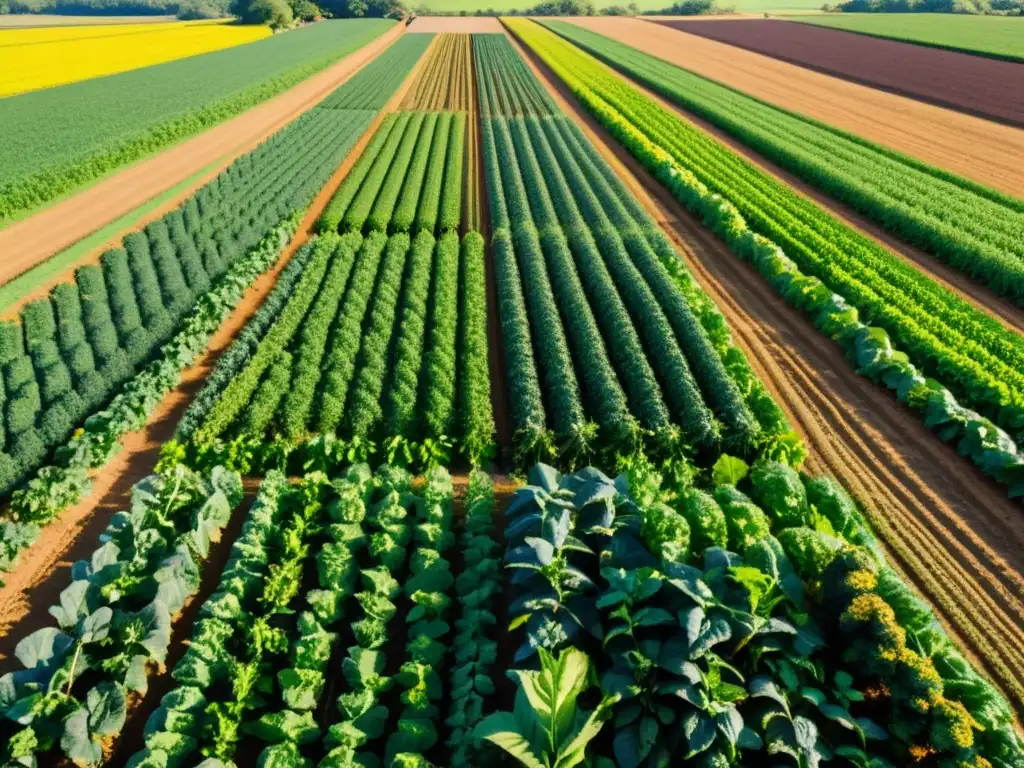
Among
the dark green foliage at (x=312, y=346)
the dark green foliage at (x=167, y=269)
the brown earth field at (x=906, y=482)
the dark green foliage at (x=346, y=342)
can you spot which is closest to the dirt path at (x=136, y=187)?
the dark green foliage at (x=167, y=269)

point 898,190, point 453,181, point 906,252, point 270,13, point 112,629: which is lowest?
point 112,629

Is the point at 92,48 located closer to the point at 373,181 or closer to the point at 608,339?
the point at 373,181

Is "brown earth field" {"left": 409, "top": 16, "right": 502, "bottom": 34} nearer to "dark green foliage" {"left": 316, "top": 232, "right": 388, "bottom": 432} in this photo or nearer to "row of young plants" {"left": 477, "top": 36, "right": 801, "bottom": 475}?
"row of young plants" {"left": 477, "top": 36, "right": 801, "bottom": 475}

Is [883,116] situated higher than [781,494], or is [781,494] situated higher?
[883,116]

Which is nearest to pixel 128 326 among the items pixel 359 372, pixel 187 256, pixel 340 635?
pixel 187 256

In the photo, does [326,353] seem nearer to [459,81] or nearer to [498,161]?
[498,161]

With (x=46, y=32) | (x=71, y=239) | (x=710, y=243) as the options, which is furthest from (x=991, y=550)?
(x=46, y=32)

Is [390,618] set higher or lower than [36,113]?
lower
